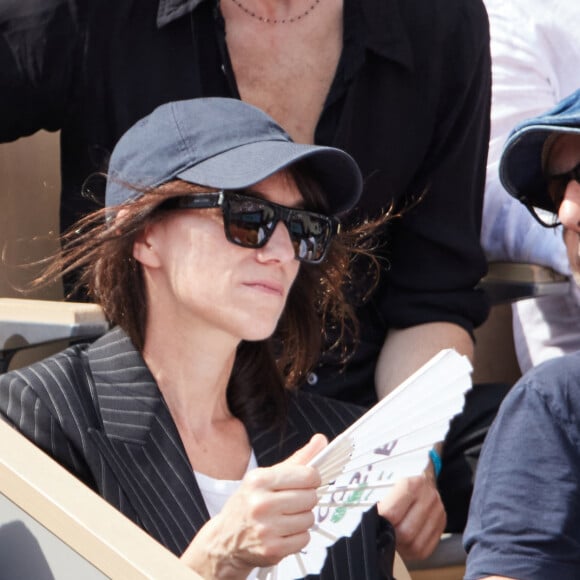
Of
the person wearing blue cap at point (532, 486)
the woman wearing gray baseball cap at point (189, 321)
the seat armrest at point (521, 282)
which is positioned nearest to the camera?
the person wearing blue cap at point (532, 486)

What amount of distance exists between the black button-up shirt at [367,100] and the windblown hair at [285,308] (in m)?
0.34

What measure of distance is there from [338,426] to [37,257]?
925mm

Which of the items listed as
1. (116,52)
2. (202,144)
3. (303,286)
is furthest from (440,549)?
(116,52)

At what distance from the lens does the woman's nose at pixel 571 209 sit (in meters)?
1.99

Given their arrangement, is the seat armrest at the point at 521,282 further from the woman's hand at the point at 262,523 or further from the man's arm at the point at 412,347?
the woman's hand at the point at 262,523

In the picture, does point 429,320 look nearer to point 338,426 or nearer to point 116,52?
point 338,426

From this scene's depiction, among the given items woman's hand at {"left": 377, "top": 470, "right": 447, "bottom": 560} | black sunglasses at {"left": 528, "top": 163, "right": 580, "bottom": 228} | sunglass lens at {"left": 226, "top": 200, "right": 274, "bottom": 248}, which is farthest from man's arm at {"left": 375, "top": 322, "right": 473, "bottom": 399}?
sunglass lens at {"left": 226, "top": 200, "right": 274, "bottom": 248}

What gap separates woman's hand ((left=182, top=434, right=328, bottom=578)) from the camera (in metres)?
1.62

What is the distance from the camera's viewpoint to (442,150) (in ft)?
9.24

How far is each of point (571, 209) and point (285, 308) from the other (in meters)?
0.53

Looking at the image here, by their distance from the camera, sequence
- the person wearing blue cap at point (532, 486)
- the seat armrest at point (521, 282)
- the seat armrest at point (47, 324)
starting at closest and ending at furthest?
the person wearing blue cap at point (532, 486)
the seat armrest at point (47, 324)
the seat armrest at point (521, 282)

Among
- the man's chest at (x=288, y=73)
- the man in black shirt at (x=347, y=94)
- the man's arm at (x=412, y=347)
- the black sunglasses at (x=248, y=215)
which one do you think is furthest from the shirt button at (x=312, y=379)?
the black sunglasses at (x=248, y=215)

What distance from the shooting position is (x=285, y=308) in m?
2.29

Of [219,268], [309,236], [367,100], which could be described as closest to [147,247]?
[219,268]
